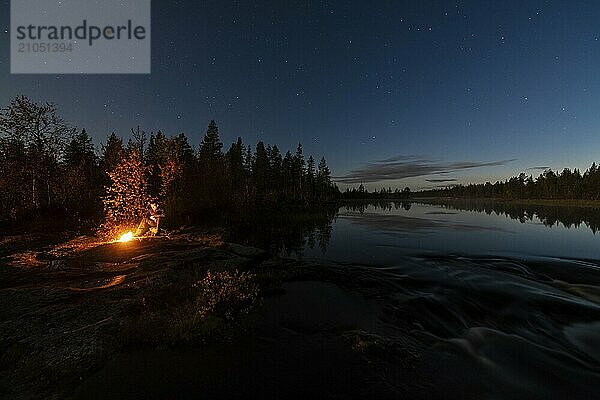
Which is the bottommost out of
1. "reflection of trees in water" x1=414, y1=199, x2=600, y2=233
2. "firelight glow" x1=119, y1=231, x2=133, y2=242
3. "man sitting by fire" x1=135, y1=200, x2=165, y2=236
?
"reflection of trees in water" x1=414, y1=199, x2=600, y2=233

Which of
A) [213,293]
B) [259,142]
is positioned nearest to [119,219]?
[213,293]

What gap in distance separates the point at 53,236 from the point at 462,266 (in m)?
34.7

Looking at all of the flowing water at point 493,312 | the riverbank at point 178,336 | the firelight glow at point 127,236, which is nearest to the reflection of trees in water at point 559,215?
the flowing water at point 493,312

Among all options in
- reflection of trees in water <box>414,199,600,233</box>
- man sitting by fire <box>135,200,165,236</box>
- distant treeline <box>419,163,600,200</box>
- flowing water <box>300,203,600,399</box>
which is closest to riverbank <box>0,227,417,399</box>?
flowing water <box>300,203,600,399</box>

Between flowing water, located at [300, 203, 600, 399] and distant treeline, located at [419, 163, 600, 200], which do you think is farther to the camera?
distant treeline, located at [419, 163, 600, 200]

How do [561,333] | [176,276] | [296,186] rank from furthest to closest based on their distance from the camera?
1. [296,186]
2. [176,276]
3. [561,333]

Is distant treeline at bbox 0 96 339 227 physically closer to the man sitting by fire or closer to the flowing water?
the man sitting by fire

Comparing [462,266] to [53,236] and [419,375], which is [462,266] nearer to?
[419,375]

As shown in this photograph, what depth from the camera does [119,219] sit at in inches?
1094

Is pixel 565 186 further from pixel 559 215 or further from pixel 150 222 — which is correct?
pixel 150 222

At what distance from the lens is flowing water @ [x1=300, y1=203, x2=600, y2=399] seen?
26.0 feet

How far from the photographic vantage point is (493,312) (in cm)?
1269

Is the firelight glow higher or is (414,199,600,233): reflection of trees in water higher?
the firelight glow

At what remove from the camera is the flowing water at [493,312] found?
312 inches
